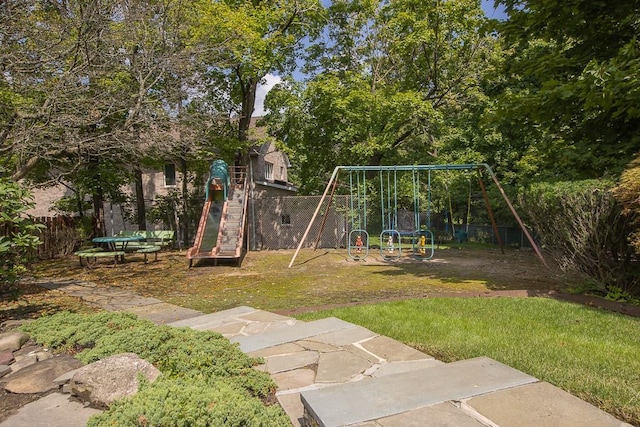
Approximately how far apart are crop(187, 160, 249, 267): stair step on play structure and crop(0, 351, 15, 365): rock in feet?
23.8

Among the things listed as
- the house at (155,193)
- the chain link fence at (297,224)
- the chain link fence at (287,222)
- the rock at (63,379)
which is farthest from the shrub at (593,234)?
the house at (155,193)

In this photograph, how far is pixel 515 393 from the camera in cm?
235

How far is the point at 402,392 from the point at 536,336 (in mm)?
2393

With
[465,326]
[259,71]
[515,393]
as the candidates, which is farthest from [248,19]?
[515,393]

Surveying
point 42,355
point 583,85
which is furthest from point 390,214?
point 42,355

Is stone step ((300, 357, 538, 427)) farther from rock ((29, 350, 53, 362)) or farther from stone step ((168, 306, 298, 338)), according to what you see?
rock ((29, 350, 53, 362))

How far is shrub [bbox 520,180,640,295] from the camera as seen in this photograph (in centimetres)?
558

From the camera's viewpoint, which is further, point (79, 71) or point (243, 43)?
point (243, 43)

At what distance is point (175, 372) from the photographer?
304 centimetres

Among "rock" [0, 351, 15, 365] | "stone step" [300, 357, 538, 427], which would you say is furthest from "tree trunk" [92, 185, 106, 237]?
"stone step" [300, 357, 538, 427]

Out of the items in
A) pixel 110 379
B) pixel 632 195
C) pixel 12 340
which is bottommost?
pixel 12 340

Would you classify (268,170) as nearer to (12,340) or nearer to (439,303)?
(439,303)

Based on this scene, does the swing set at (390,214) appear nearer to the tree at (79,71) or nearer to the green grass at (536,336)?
the green grass at (536,336)

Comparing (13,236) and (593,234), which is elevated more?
(13,236)
